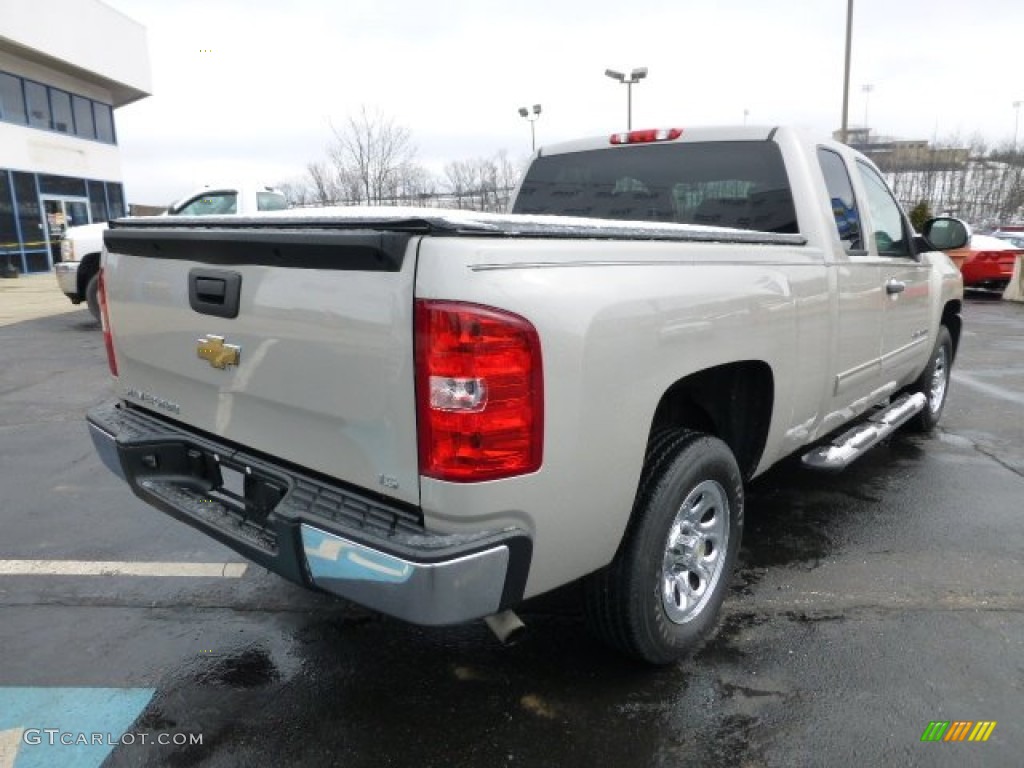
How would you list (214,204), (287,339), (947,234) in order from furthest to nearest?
(214,204), (947,234), (287,339)

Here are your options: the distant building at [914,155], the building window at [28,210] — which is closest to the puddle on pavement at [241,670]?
the building window at [28,210]

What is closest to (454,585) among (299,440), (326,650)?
(299,440)

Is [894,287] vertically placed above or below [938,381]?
above

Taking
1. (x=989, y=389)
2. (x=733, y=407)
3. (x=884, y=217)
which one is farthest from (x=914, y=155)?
(x=733, y=407)

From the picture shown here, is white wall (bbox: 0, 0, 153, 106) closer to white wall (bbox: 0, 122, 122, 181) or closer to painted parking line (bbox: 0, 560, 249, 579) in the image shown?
white wall (bbox: 0, 122, 122, 181)

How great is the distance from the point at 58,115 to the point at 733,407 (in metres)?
25.2

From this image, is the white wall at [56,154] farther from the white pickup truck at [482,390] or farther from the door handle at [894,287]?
the door handle at [894,287]

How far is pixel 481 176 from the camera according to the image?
36.9m

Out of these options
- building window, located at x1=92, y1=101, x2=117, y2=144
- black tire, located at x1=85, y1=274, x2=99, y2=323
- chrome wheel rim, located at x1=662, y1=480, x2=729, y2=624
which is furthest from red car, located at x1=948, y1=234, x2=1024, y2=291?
building window, located at x1=92, y1=101, x2=117, y2=144

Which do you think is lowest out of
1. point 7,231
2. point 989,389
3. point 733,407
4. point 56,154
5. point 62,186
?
point 989,389

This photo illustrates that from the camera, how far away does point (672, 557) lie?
274cm

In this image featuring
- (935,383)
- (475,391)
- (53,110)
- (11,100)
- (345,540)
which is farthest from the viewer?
(53,110)

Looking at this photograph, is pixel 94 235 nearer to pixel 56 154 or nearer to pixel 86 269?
pixel 86 269

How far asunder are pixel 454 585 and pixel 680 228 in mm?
1525
